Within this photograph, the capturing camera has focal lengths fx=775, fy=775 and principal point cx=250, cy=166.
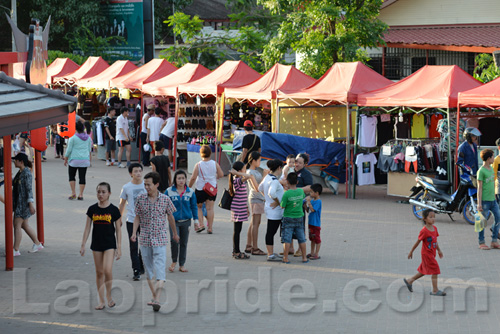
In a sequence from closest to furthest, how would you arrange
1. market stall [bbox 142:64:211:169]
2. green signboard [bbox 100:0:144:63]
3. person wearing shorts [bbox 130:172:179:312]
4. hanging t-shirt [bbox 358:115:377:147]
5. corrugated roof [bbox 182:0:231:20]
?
person wearing shorts [bbox 130:172:179:312] < hanging t-shirt [bbox 358:115:377:147] < market stall [bbox 142:64:211:169] < green signboard [bbox 100:0:144:63] < corrugated roof [bbox 182:0:231:20]

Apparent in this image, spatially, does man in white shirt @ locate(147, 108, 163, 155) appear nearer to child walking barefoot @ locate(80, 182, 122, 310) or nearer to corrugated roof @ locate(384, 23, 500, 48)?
corrugated roof @ locate(384, 23, 500, 48)

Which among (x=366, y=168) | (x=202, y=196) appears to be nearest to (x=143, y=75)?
(x=366, y=168)

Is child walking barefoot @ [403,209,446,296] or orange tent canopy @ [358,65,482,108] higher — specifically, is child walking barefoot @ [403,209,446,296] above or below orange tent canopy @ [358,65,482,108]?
below

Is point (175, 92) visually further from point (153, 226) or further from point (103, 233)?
point (103, 233)

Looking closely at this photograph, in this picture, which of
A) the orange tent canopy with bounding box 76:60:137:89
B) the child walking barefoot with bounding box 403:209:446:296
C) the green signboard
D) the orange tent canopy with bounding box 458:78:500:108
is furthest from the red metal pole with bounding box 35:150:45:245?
the green signboard

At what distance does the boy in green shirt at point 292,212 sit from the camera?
10781 millimetres

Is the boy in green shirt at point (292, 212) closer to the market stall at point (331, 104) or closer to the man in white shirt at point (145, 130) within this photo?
the market stall at point (331, 104)

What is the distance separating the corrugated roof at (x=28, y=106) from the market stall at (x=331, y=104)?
9.87 meters

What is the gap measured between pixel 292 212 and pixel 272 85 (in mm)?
9266

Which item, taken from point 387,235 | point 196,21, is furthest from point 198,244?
point 196,21

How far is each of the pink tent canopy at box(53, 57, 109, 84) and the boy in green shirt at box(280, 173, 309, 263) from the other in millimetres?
19154

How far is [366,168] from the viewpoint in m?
17.8

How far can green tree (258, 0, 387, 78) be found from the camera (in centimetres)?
2311

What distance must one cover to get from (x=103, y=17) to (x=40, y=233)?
1296 inches
